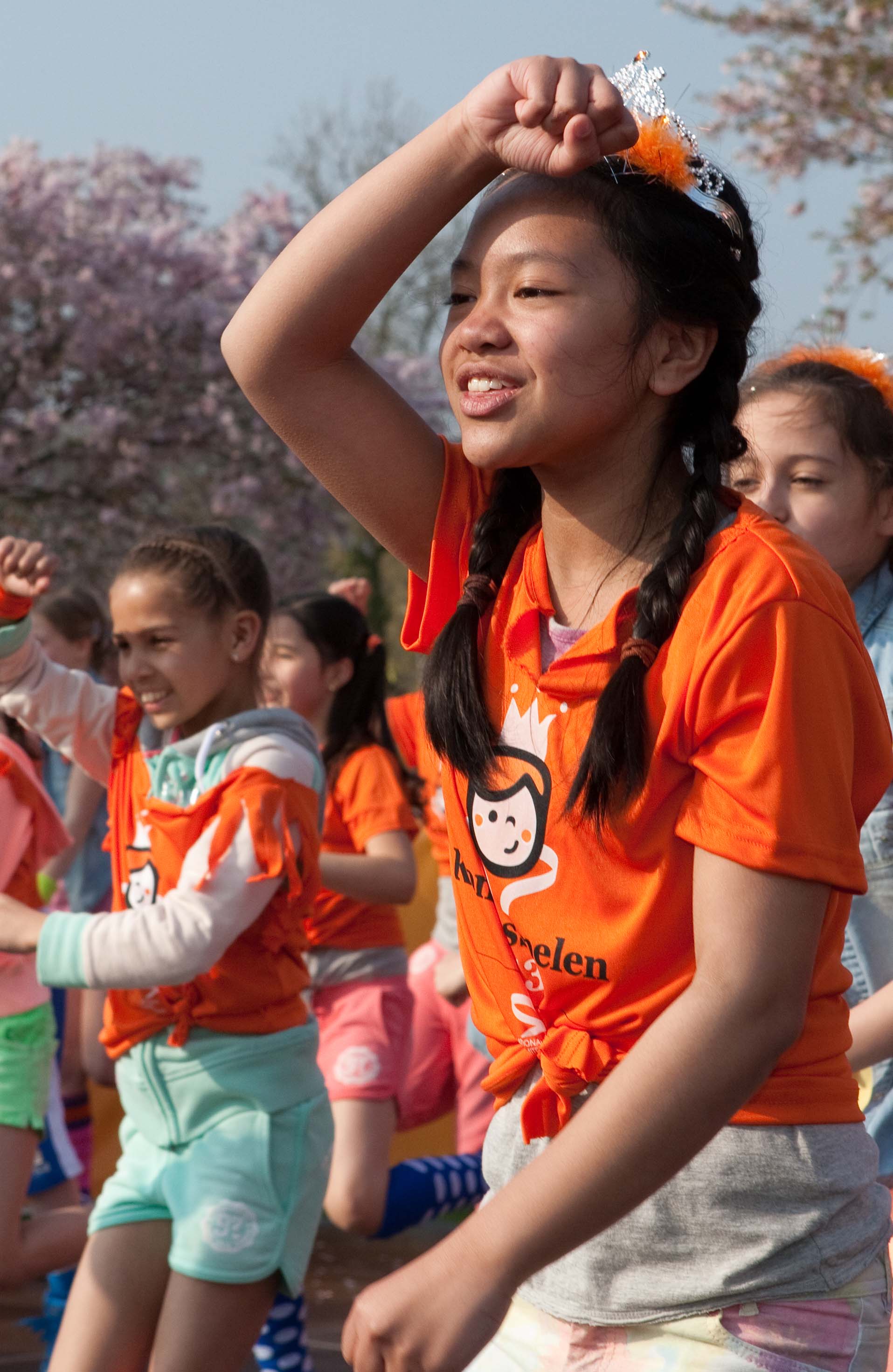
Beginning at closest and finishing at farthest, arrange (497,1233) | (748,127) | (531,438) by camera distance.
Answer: (497,1233), (531,438), (748,127)

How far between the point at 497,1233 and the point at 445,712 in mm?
578

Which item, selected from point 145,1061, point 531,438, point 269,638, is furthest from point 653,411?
point 269,638

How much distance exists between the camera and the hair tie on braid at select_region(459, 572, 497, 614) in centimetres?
173

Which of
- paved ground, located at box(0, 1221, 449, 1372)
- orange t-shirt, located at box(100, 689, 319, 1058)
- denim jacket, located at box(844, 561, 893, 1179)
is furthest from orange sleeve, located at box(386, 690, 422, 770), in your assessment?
denim jacket, located at box(844, 561, 893, 1179)

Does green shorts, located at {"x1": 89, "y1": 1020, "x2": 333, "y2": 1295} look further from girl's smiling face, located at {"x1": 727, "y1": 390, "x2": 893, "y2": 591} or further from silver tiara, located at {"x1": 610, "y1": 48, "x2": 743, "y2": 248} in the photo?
silver tiara, located at {"x1": 610, "y1": 48, "x2": 743, "y2": 248}

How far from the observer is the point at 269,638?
4797 millimetres

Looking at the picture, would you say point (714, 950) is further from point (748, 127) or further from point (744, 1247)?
point (748, 127)

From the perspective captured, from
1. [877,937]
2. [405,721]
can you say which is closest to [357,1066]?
[405,721]

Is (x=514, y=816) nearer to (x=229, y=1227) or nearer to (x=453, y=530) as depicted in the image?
(x=453, y=530)

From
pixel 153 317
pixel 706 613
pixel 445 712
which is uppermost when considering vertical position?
pixel 153 317

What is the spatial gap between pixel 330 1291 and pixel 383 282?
154 inches

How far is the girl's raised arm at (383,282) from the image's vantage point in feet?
4.91

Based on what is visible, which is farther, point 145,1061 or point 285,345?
point 145,1061

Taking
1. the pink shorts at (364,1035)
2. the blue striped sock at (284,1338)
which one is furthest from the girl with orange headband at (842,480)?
the pink shorts at (364,1035)
